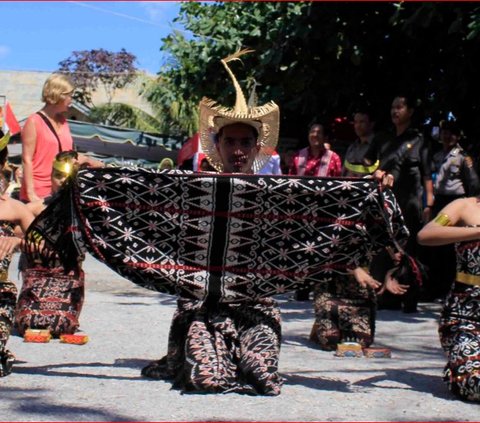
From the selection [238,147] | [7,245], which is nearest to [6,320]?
[7,245]

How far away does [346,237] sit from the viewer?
5871 millimetres

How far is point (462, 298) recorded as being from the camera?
5855 millimetres

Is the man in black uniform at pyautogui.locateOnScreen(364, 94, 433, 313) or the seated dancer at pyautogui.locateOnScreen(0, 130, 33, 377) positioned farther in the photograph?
the man in black uniform at pyautogui.locateOnScreen(364, 94, 433, 313)

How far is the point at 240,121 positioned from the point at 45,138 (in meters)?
2.66

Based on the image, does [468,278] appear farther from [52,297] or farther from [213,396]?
[52,297]

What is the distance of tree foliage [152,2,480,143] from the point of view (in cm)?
1133

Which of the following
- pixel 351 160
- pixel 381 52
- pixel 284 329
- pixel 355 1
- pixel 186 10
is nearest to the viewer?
pixel 284 329

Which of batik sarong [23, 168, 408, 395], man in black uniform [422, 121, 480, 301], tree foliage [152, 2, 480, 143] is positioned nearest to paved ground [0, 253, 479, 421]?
batik sarong [23, 168, 408, 395]

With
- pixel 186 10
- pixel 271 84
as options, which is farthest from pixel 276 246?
pixel 186 10

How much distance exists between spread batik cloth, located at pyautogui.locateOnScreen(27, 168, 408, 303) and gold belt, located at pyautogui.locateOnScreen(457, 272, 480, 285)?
0.45m

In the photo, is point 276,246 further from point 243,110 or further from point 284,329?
point 284,329

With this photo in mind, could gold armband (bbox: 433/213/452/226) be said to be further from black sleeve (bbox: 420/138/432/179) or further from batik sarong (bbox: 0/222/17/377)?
black sleeve (bbox: 420/138/432/179)

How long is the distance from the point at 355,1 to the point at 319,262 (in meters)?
6.52

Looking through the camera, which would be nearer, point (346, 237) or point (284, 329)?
point (346, 237)
